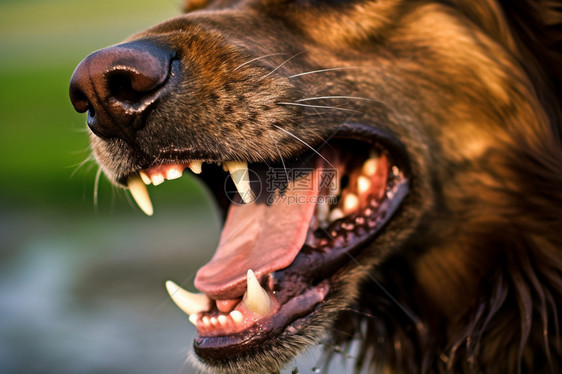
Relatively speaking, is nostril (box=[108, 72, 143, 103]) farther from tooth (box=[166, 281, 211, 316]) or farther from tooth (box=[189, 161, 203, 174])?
tooth (box=[166, 281, 211, 316])

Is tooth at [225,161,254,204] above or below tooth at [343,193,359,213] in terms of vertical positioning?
above

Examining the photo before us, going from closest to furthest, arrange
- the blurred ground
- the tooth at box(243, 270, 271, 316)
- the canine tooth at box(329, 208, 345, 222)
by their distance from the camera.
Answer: the tooth at box(243, 270, 271, 316), the canine tooth at box(329, 208, 345, 222), the blurred ground

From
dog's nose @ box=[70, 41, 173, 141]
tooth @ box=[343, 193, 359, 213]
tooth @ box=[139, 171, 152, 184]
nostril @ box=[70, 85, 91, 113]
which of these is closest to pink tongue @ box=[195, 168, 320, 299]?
tooth @ box=[343, 193, 359, 213]

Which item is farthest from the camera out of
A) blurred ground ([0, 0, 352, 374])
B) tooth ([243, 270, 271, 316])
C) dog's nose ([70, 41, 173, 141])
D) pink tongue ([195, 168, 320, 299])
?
blurred ground ([0, 0, 352, 374])

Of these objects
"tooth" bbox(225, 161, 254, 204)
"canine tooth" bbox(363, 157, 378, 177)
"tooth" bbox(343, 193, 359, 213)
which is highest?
"tooth" bbox(225, 161, 254, 204)

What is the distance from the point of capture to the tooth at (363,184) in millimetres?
2742

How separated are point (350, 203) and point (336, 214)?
0.24 ft

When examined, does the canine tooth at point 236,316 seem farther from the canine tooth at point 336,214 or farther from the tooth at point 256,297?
the canine tooth at point 336,214

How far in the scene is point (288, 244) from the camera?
2.66 metres

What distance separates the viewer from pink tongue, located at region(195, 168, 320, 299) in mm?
2588

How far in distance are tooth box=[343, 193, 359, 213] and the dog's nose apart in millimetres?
913

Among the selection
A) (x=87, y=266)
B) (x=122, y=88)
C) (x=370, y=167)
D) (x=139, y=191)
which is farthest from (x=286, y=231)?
(x=87, y=266)

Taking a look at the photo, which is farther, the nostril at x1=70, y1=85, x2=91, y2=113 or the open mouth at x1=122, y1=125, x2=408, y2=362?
the open mouth at x1=122, y1=125, x2=408, y2=362

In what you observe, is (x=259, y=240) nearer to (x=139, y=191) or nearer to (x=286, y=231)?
(x=286, y=231)
